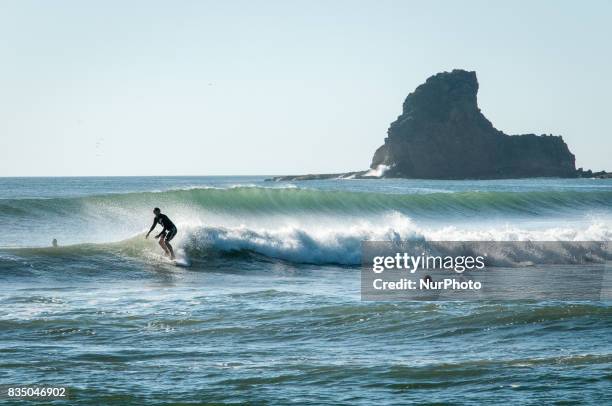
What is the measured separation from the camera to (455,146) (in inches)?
6294

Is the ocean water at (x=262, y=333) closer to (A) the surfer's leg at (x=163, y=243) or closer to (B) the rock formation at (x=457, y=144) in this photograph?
(A) the surfer's leg at (x=163, y=243)

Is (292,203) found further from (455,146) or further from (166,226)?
(455,146)

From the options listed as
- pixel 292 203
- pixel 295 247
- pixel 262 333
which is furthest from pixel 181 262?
pixel 292 203

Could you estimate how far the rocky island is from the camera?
156875 millimetres

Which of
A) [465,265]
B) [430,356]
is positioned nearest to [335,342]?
[430,356]

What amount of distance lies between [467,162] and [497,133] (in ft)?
33.6

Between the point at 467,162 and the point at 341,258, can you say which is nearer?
the point at 341,258

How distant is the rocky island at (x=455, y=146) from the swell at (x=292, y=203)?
10615 centimetres

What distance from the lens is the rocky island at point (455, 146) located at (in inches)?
6176

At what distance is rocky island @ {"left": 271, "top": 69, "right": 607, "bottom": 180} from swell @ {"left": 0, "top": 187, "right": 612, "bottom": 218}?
10615 centimetres

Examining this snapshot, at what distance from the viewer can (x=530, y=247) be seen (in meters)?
27.0

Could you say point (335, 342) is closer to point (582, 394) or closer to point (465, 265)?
point (582, 394)

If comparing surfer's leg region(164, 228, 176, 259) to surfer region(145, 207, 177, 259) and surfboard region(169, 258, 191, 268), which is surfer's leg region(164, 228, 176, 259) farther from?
surfboard region(169, 258, 191, 268)

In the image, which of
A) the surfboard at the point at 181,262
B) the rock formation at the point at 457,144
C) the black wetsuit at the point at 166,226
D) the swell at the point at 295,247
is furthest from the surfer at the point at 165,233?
the rock formation at the point at 457,144
